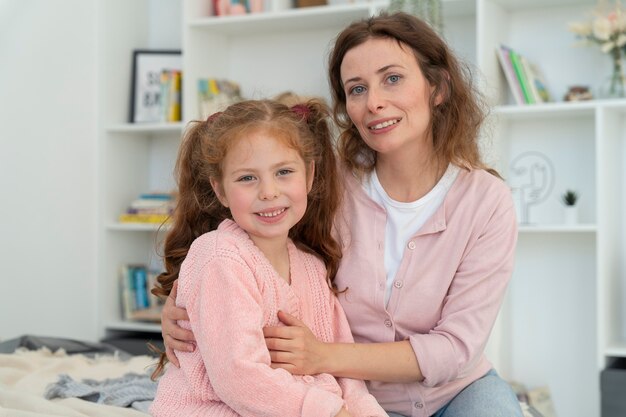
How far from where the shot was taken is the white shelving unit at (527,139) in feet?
11.0

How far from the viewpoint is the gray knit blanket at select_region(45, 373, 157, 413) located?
2049mm

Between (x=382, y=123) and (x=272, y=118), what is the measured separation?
10.4 inches

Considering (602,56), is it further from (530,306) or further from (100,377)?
(100,377)

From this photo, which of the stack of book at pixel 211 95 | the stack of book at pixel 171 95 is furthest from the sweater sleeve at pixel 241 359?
the stack of book at pixel 171 95

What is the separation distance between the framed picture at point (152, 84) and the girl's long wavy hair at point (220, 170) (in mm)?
2182

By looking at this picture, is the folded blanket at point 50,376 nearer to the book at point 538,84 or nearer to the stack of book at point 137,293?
the stack of book at point 137,293

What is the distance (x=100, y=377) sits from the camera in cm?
234

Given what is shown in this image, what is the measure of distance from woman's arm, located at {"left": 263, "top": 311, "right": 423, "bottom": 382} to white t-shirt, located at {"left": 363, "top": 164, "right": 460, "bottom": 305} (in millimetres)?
158

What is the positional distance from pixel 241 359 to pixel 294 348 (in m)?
0.13

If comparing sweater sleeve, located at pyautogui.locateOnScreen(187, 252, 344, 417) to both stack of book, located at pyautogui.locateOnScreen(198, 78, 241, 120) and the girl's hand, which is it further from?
stack of book, located at pyautogui.locateOnScreen(198, 78, 241, 120)

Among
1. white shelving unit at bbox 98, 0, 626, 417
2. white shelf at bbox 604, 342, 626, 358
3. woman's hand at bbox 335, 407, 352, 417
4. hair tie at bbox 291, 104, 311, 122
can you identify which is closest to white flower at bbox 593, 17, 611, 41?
white shelving unit at bbox 98, 0, 626, 417

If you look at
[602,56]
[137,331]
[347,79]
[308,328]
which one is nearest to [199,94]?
[137,331]

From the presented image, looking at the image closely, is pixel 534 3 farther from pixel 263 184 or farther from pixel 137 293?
pixel 263 184

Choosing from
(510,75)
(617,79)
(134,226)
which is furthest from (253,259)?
(134,226)
